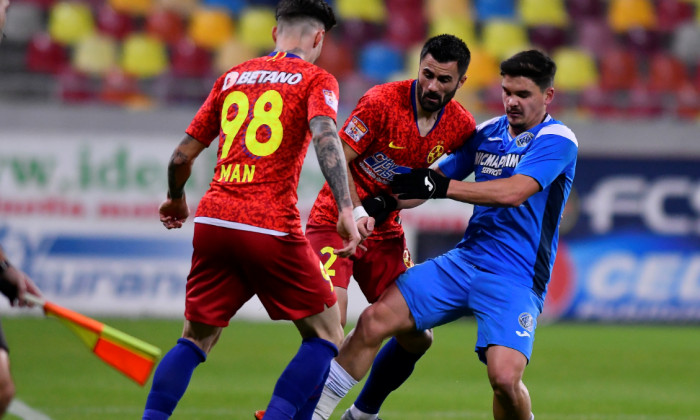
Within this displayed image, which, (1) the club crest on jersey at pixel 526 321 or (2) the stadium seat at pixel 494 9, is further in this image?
(2) the stadium seat at pixel 494 9

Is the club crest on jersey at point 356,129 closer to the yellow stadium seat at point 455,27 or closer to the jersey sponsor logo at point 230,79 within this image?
the jersey sponsor logo at point 230,79

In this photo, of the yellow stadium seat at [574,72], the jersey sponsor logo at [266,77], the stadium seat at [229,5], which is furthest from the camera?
the stadium seat at [229,5]

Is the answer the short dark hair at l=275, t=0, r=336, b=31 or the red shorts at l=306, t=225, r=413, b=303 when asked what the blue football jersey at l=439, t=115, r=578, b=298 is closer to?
the red shorts at l=306, t=225, r=413, b=303

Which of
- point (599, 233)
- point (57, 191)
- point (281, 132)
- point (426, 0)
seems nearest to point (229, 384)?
point (281, 132)

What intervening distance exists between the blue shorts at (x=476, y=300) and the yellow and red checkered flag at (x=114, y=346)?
1.77 m

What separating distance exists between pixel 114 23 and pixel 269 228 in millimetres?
12243

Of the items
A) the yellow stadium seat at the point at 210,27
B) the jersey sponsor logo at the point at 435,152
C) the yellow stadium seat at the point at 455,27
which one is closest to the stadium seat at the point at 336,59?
the yellow stadium seat at the point at 455,27

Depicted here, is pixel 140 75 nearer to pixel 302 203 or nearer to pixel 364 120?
pixel 302 203

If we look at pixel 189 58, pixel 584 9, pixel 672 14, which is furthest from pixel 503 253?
pixel 672 14

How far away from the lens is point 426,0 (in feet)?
57.7

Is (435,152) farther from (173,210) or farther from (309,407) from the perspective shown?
(309,407)

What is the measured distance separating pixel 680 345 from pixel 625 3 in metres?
7.54

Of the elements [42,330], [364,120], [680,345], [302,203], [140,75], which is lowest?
[42,330]

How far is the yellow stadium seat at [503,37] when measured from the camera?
16531 millimetres
